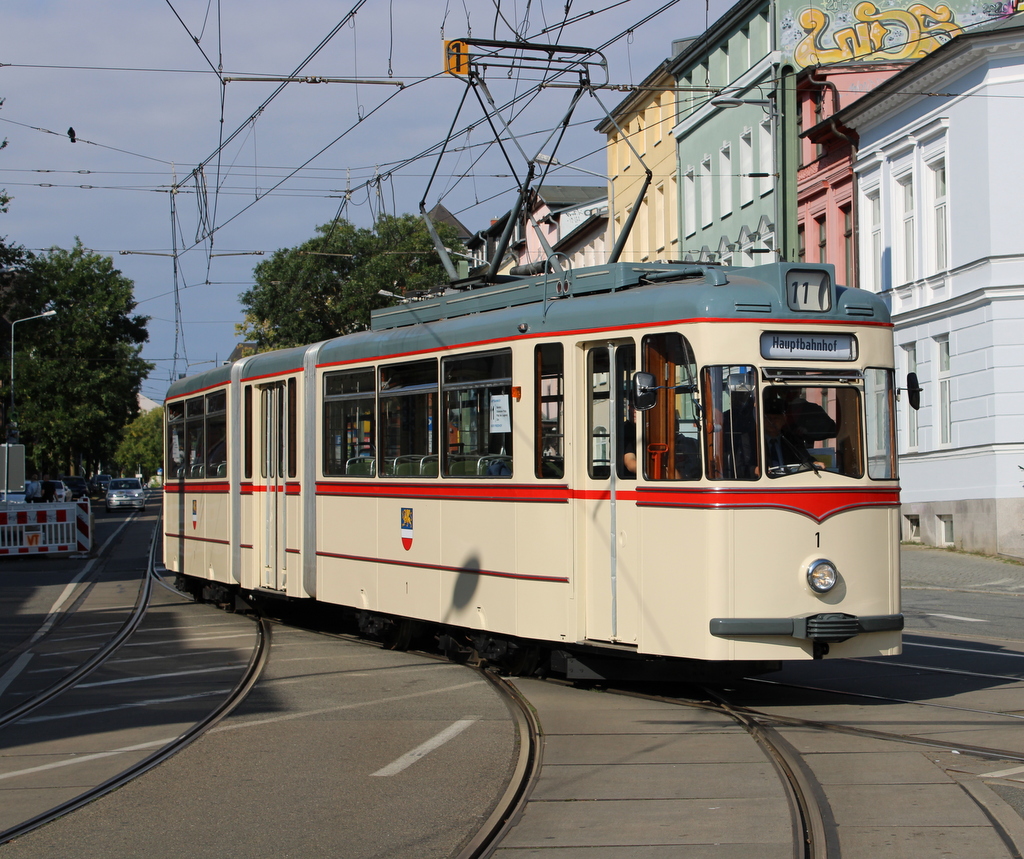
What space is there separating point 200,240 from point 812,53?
19514 millimetres

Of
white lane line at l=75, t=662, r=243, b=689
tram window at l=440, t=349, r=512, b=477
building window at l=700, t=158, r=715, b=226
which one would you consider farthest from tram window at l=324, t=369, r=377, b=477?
building window at l=700, t=158, r=715, b=226

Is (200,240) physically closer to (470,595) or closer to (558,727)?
(470,595)

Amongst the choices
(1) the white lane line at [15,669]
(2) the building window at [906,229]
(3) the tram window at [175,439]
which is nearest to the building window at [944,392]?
(2) the building window at [906,229]

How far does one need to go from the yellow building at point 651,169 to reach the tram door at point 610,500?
3415 cm

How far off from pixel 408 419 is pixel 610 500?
122 inches

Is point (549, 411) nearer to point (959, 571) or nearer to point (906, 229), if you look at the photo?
point (959, 571)

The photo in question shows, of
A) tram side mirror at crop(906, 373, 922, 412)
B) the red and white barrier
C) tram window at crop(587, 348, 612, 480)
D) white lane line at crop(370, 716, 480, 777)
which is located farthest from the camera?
the red and white barrier

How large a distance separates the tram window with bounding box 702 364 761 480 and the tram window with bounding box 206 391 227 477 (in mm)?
9255

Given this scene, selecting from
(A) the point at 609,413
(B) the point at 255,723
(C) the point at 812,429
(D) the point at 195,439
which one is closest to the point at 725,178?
(D) the point at 195,439

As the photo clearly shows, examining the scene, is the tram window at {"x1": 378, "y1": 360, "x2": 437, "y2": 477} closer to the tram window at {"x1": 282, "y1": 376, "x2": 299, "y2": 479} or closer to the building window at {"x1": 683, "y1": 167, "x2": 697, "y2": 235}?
the tram window at {"x1": 282, "y1": 376, "x2": 299, "y2": 479}

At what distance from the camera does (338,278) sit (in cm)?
5388

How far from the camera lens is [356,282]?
51.8m

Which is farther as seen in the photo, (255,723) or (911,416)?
(911,416)

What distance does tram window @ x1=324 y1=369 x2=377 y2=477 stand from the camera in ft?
43.2
